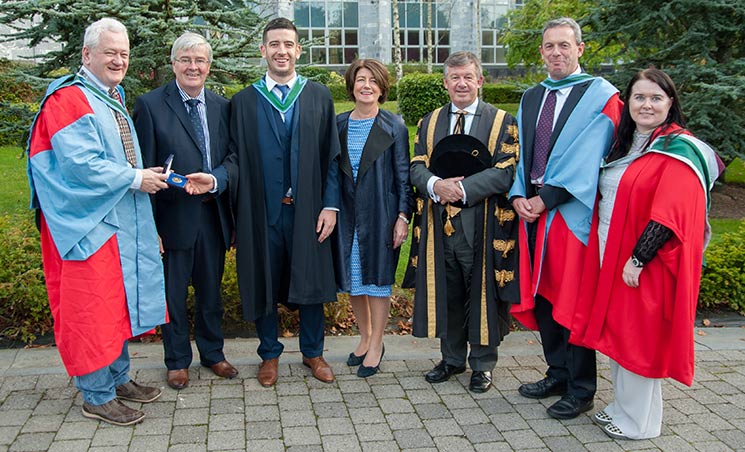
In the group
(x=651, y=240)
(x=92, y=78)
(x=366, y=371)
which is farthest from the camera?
(x=366, y=371)

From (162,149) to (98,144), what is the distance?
1.71 ft

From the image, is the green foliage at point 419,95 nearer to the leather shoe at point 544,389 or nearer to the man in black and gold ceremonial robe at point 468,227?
the man in black and gold ceremonial robe at point 468,227

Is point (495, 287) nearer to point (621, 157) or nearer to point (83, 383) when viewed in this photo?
point (621, 157)

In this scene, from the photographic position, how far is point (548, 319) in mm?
4168

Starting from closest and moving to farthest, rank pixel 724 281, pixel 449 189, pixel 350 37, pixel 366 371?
pixel 449 189 < pixel 366 371 < pixel 724 281 < pixel 350 37

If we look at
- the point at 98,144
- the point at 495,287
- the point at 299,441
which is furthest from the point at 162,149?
the point at 495,287

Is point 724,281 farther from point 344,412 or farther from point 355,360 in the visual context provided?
point 344,412

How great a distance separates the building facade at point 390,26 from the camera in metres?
32.5

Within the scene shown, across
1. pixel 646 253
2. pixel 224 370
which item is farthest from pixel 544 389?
pixel 224 370

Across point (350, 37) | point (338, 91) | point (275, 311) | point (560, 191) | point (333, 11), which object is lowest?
point (275, 311)

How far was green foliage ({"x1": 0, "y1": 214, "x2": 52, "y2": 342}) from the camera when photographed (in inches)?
Result: 196

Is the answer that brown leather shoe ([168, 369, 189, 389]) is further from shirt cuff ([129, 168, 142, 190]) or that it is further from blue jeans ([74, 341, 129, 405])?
shirt cuff ([129, 168, 142, 190])

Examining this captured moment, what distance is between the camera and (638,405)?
365cm

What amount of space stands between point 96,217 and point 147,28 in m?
2.79
